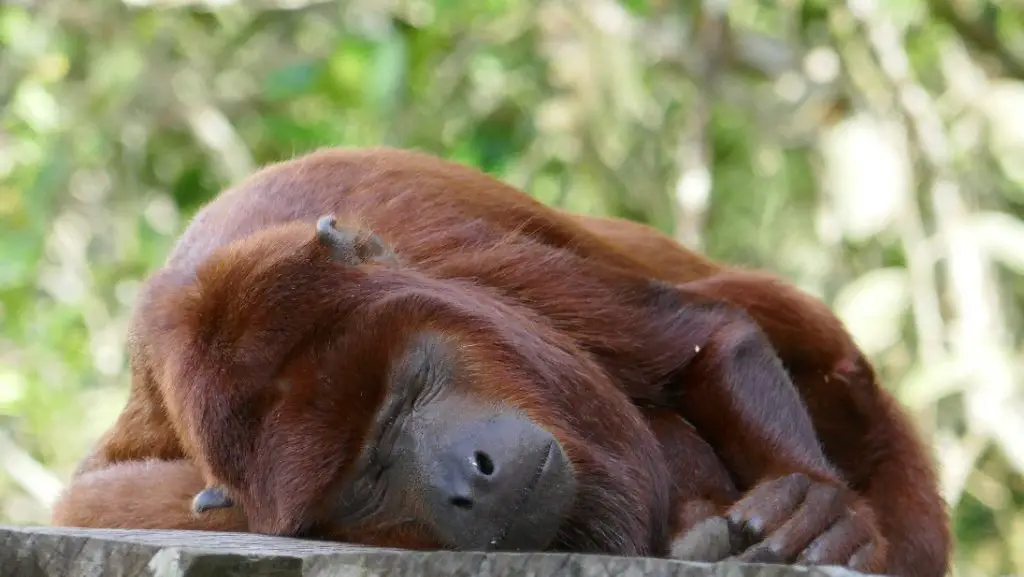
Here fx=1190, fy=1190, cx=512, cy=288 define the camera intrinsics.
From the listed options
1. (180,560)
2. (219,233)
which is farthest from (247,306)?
(180,560)

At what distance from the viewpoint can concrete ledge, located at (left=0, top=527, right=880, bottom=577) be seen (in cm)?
130

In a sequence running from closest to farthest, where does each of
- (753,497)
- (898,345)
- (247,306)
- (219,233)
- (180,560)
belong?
1. (180,560)
2. (247,306)
3. (753,497)
4. (219,233)
5. (898,345)

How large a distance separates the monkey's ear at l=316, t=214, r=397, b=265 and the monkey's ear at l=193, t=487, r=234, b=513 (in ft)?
1.50

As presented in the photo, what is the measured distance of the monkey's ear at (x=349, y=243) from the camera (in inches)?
82.9

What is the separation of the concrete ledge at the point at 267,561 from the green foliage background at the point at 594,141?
297cm

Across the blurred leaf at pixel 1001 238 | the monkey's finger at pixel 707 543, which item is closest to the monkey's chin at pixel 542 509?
the monkey's finger at pixel 707 543

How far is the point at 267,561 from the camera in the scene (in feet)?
4.78

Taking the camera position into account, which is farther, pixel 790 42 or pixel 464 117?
pixel 464 117

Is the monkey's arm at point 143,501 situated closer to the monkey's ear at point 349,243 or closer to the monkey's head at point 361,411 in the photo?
the monkey's head at point 361,411

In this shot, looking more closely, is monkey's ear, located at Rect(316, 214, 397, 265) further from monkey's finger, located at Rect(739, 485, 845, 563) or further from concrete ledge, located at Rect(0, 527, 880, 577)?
monkey's finger, located at Rect(739, 485, 845, 563)

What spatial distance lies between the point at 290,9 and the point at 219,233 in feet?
9.28

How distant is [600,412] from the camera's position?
2.29 metres

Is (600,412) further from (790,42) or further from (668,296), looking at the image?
(790,42)

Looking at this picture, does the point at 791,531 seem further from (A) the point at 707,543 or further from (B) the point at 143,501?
(B) the point at 143,501
